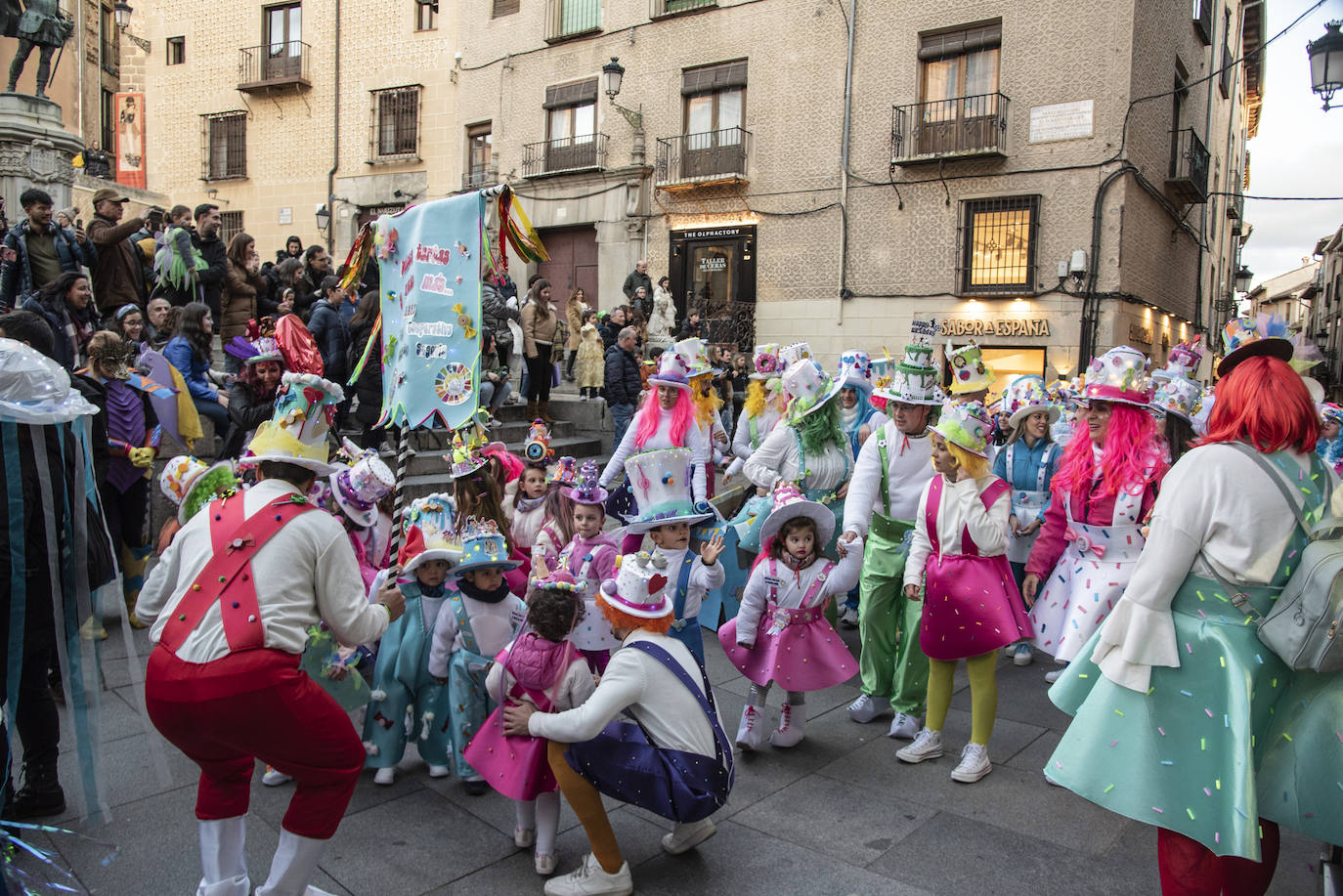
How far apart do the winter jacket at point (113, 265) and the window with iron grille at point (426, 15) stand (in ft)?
56.5

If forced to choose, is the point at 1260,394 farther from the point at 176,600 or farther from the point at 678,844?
the point at 176,600

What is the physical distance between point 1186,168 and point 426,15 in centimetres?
1908

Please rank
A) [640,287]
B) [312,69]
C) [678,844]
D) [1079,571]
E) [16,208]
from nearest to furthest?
[678,844] < [1079,571] < [16,208] < [640,287] < [312,69]

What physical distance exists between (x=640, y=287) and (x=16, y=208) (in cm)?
970

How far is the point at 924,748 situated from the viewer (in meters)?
4.61

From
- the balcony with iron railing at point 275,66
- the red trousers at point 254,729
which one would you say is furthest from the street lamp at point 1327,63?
the balcony with iron railing at point 275,66

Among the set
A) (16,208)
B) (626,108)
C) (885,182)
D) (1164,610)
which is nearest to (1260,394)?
(1164,610)

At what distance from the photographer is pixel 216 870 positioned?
3.06m

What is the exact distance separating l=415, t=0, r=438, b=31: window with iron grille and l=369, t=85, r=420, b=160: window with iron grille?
1.64m

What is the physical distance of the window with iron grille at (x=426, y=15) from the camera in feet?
80.5

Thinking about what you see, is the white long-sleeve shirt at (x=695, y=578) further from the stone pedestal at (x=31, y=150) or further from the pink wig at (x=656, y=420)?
the stone pedestal at (x=31, y=150)

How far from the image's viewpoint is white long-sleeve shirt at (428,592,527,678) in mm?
4234

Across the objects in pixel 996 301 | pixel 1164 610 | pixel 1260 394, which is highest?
pixel 996 301

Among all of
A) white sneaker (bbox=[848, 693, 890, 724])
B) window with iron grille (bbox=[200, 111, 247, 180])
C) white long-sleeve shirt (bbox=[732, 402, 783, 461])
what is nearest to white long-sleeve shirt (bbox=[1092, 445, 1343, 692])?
white sneaker (bbox=[848, 693, 890, 724])
